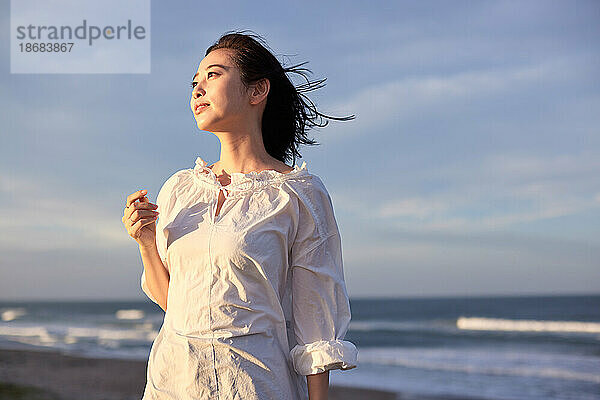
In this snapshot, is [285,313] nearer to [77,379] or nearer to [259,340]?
[259,340]

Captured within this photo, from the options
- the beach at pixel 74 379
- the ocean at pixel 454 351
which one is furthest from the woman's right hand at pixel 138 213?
the ocean at pixel 454 351

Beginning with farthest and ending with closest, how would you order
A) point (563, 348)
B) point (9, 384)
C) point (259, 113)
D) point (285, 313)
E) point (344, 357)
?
point (563, 348)
point (9, 384)
point (259, 113)
point (285, 313)
point (344, 357)

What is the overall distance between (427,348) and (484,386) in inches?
246

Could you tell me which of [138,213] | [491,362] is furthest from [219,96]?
[491,362]

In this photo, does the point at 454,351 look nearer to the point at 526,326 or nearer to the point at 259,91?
the point at 526,326

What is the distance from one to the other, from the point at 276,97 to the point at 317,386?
818 millimetres

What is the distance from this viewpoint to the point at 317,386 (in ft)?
5.77

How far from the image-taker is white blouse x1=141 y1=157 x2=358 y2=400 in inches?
67.8

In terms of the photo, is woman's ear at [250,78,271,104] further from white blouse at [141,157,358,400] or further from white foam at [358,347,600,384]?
white foam at [358,347,600,384]

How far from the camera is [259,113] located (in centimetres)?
199

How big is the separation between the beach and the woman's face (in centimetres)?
765

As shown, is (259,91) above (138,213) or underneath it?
above

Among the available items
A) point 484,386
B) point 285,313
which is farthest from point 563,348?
point 285,313

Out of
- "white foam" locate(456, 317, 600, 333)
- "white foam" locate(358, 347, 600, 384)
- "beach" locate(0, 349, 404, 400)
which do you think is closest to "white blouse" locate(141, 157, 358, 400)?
"beach" locate(0, 349, 404, 400)
